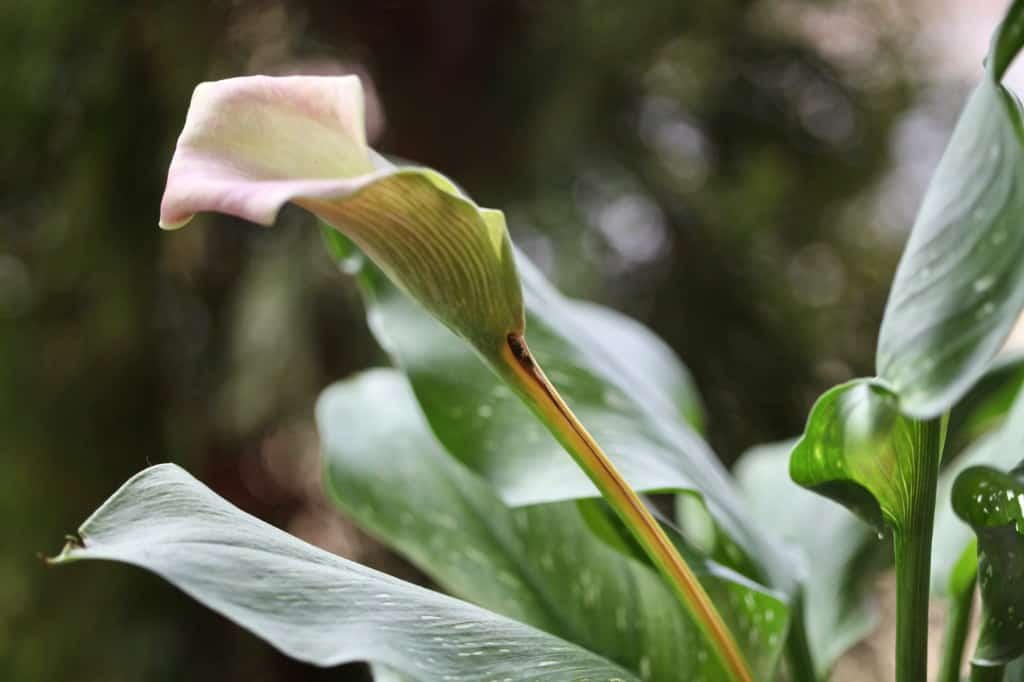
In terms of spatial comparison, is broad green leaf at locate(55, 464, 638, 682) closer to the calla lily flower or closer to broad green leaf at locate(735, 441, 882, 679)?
the calla lily flower

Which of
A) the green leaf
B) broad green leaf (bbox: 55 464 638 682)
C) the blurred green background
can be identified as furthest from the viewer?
the blurred green background

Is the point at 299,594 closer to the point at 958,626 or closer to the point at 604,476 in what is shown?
the point at 604,476

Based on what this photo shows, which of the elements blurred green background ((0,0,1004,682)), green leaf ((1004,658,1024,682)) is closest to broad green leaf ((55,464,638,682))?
green leaf ((1004,658,1024,682))

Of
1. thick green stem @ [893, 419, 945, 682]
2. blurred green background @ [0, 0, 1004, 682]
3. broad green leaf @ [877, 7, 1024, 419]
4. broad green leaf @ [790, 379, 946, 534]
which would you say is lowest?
blurred green background @ [0, 0, 1004, 682]

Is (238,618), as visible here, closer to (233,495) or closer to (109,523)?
(109,523)

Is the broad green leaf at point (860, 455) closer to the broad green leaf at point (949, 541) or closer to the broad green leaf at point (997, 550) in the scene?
the broad green leaf at point (997, 550)

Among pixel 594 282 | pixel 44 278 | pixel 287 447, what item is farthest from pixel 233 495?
pixel 594 282

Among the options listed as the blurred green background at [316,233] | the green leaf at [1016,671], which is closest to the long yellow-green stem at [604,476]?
the green leaf at [1016,671]
